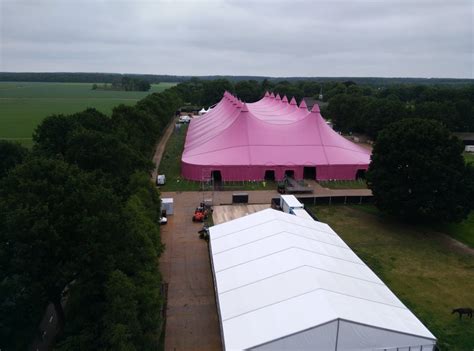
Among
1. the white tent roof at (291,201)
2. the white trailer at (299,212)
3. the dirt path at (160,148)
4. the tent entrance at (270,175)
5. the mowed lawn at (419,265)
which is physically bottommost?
the mowed lawn at (419,265)

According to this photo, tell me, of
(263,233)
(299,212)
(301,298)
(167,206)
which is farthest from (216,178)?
(301,298)

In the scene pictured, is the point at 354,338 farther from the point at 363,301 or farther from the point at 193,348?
the point at 193,348

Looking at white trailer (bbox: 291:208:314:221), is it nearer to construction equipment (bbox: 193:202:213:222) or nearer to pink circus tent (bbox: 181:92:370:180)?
construction equipment (bbox: 193:202:213:222)

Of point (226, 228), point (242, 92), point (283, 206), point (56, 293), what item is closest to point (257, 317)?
point (56, 293)

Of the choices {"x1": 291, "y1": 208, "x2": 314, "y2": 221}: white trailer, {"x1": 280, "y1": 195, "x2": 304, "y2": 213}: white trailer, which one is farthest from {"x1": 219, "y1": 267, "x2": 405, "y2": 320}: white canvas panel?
{"x1": 280, "y1": 195, "x2": 304, "y2": 213}: white trailer

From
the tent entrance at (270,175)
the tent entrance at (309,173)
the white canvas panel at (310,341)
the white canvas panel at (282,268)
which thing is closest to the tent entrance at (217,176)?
the tent entrance at (270,175)

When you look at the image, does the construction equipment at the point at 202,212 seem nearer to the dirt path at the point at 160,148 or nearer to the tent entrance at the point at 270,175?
the tent entrance at the point at 270,175

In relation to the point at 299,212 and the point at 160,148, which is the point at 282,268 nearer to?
the point at 299,212
